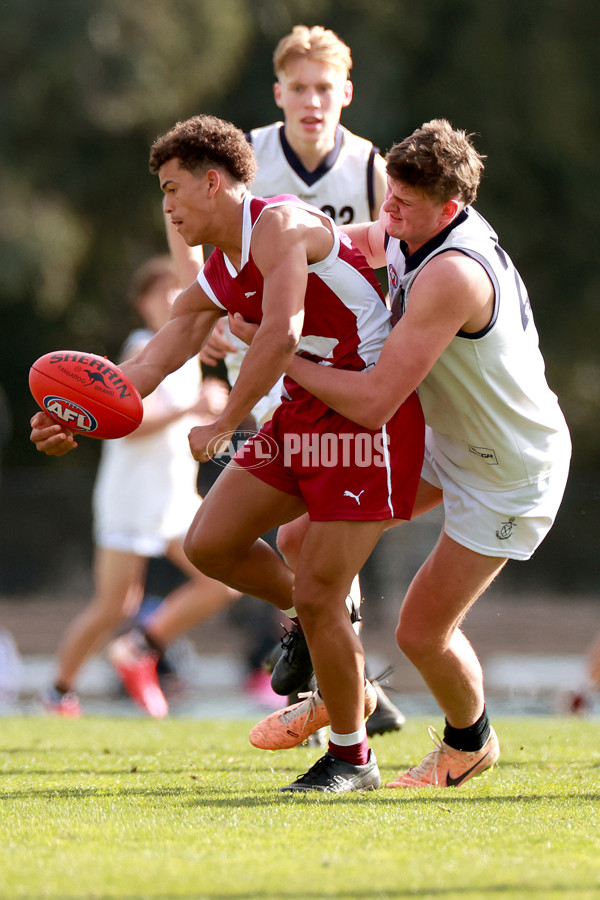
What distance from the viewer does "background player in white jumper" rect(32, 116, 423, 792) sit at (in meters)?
3.86

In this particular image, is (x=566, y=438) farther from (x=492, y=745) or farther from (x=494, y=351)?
(x=492, y=745)

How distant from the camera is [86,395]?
4004mm

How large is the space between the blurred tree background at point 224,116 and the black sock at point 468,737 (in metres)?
11.4

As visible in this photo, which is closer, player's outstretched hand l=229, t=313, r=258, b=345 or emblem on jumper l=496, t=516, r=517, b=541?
player's outstretched hand l=229, t=313, r=258, b=345

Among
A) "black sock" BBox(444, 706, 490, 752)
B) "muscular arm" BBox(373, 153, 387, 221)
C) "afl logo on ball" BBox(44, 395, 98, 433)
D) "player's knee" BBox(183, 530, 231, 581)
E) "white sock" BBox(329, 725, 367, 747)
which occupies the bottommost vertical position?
"black sock" BBox(444, 706, 490, 752)

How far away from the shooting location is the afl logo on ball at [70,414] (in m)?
4.01

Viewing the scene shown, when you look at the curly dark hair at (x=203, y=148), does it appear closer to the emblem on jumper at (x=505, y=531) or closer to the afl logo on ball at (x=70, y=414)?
the afl logo on ball at (x=70, y=414)

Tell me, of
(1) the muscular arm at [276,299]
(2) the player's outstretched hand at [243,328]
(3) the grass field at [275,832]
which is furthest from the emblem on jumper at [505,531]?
(2) the player's outstretched hand at [243,328]

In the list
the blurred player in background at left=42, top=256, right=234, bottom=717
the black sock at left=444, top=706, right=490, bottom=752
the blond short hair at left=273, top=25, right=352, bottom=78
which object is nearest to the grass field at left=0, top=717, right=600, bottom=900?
the black sock at left=444, top=706, right=490, bottom=752

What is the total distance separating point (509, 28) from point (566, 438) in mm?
15128

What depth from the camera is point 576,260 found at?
18453 mm

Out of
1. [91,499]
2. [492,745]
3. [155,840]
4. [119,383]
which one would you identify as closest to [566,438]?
[492,745]

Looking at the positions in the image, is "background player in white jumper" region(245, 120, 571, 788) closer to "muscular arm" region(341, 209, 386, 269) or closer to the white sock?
"muscular arm" region(341, 209, 386, 269)

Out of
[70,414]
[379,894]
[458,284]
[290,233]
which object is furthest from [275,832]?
[290,233]
